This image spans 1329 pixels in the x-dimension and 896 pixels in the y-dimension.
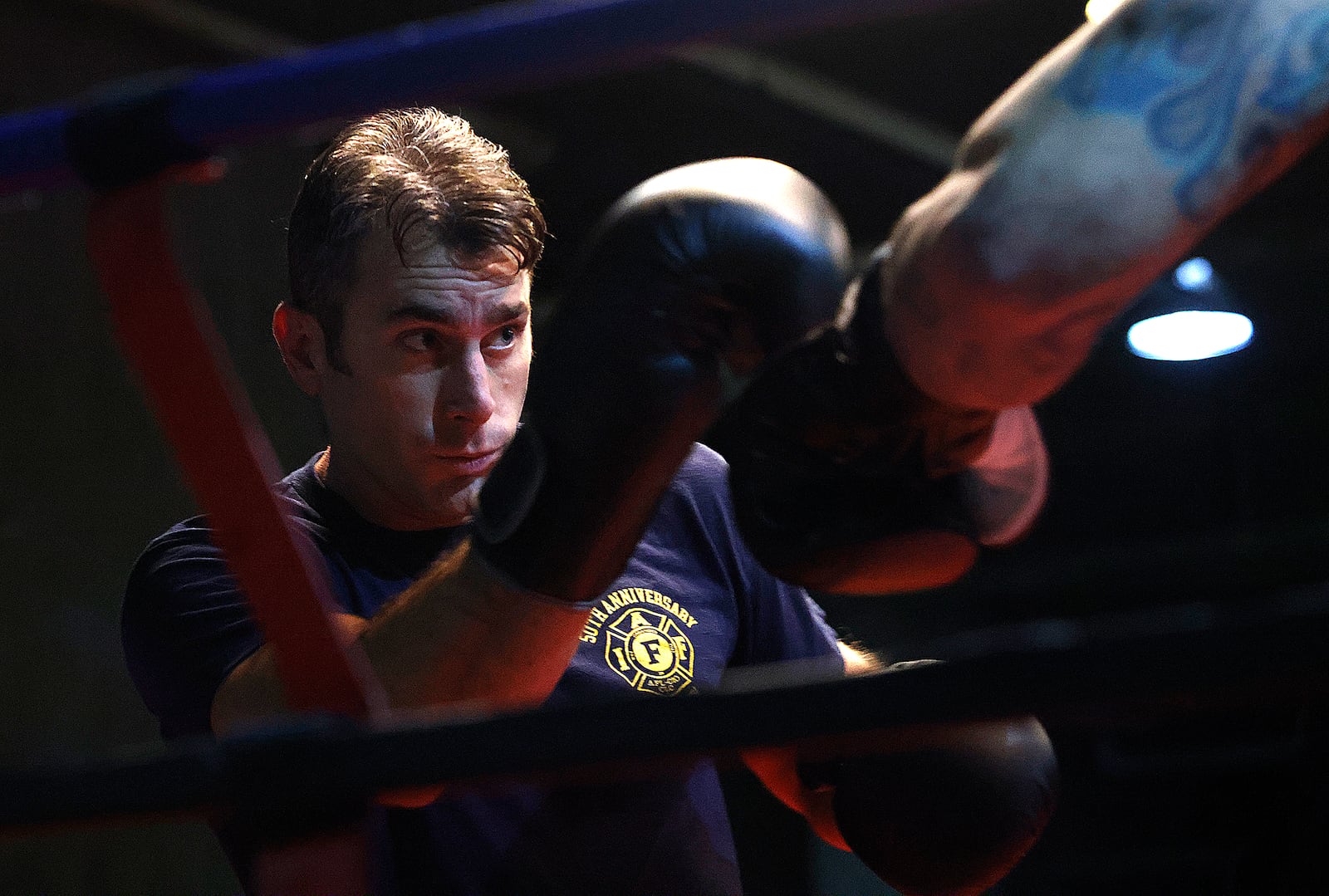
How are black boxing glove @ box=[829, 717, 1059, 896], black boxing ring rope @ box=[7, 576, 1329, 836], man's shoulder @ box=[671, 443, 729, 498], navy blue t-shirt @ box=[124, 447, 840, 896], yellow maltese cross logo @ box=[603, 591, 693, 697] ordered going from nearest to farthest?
black boxing ring rope @ box=[7, 576, 1329, 836] → black boxing glove @ box=[829, 717, 1059, 896] → navy blue t-shirt @ box=[124, 447, 840, 896] → yellow maltese cross logo @ box=[603, 591, 693, 697] → man's shoulder @ box=[671, 443, 729, 498]

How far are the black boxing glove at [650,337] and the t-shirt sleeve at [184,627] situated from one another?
41 cm

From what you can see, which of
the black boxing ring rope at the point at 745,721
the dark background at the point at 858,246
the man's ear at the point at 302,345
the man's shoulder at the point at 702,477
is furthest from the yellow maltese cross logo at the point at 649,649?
the dark background at the point at 858,246

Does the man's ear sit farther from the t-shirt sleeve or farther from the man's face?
the t-shirt sleeve

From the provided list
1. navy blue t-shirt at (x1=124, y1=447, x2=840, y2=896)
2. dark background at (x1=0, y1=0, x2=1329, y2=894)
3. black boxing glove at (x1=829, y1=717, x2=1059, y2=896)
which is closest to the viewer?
black boxing glove at (x1=829, y1=717, x2=1059, y2=896)

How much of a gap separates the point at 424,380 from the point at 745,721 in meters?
0.76

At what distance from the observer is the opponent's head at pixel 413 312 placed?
122 centimetres

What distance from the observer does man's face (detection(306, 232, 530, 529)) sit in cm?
121

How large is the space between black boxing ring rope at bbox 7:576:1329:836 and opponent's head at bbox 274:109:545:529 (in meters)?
0.65

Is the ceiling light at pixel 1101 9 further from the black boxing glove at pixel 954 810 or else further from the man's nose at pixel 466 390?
the man's nose at pixel 466 390

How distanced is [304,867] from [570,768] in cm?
17

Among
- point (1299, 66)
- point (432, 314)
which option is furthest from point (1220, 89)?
point (432, 314)

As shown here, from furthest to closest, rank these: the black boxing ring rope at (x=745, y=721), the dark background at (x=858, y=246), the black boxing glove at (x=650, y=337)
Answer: the dark background at (x=858, y=246) < the black boxing glove at (x=650, y=337) < the black boxing ring rope at (x=745, y=721)

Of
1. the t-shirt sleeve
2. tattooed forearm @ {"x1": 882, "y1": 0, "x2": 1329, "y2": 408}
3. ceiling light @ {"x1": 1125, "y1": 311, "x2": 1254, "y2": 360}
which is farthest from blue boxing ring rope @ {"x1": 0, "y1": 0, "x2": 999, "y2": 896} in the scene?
ceiling light @ {"x1": 1125, "y1": 311, "x2": 1254, "y2": 360}

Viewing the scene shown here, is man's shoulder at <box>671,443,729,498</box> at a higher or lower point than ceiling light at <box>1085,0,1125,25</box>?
lower
